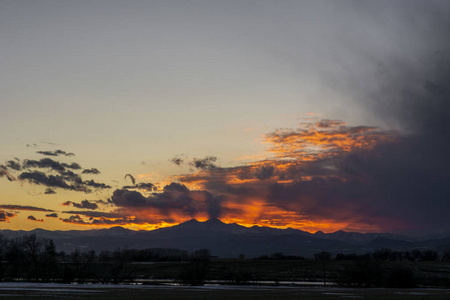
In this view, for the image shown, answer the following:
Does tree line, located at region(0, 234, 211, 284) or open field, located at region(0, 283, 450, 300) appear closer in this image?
open field, located at region(0, 283, 450, 300)

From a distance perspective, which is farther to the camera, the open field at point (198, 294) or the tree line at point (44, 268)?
the tree line at point (44, 268)

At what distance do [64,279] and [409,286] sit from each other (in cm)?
9322

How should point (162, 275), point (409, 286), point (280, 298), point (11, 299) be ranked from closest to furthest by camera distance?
point (11, 299), point (280, 298), point (409, 286), point (162, 275)

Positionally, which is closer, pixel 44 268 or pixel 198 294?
pixel 198 294

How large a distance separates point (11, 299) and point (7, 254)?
9985 centimetres

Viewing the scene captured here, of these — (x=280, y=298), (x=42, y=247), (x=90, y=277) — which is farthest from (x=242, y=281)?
(x=42, y=247)

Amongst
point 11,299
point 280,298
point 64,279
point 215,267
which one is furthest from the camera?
point 215,267

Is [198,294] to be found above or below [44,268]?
below

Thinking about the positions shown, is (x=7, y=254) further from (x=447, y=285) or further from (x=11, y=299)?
(x=447, y=285)

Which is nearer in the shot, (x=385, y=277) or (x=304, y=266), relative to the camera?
(x=385, y=277)

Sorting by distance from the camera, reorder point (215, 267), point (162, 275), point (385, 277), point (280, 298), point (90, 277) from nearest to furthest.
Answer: point (280, 298) < point (385, 277) < point (90, 277) < point (162, 275) < point (215, 267)

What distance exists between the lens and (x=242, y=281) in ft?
436

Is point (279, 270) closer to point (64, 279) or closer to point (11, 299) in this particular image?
point (64, 279)

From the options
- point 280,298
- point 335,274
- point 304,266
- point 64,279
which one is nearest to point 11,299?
point 280,298
